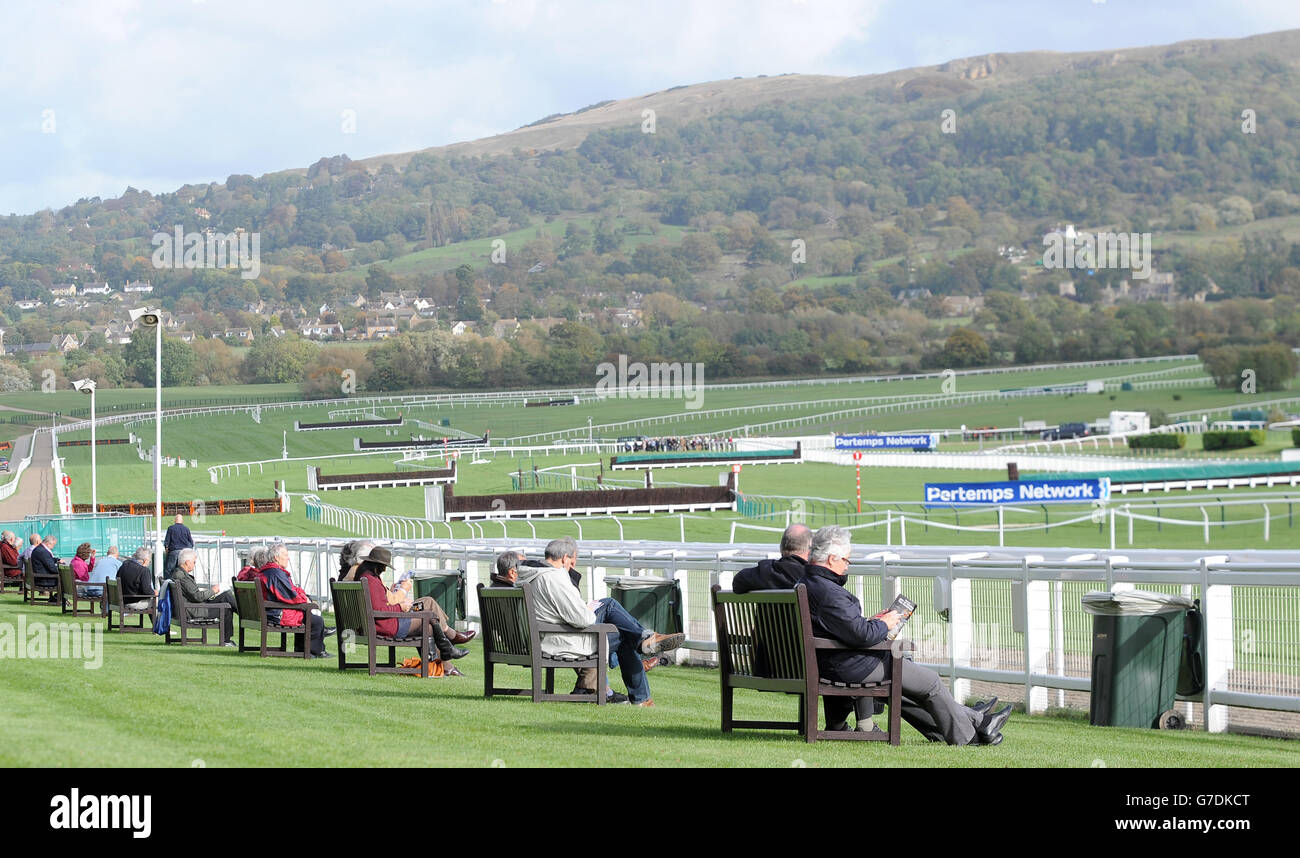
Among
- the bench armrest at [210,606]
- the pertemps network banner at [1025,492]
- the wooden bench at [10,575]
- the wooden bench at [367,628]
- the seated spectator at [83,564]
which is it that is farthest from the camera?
the pertemps network banner at [1025,492]

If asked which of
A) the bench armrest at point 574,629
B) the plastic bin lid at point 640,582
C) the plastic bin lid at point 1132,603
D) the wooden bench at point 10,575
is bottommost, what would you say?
the wooden bench at point 10,575

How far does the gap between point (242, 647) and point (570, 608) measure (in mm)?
4382

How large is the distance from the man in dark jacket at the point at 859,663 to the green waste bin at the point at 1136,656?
1.57 metres

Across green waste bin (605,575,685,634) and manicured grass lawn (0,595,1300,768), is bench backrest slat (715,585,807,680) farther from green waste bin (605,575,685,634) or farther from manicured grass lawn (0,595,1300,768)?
green waste bin (605,575,685,634)

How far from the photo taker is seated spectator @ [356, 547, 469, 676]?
10406mm

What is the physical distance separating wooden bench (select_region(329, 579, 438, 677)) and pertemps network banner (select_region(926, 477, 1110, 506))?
56.2 feet

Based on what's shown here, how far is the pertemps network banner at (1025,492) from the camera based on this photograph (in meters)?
26.4

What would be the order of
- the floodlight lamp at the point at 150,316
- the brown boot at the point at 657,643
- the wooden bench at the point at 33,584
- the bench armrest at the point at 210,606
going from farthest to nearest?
the floodlight lamp at the point at 150,316, the wooden bench at the point at 33,584, the bench armrest at the point at 210,606, the brown boot at the point at 657,643

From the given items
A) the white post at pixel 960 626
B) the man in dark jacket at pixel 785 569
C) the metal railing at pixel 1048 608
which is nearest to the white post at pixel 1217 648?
the metal railing at pixel 1048 608

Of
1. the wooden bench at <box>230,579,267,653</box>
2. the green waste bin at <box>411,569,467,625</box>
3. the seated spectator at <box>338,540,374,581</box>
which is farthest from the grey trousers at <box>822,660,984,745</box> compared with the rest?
the green waste bin at <box>411,569,467,625</box>

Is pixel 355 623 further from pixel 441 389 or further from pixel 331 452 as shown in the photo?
pixel 441 389

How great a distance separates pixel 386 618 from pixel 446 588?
554cm

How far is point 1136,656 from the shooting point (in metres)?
8.90

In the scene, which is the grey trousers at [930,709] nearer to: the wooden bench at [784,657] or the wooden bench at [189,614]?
the wooden bench at [784,657]
